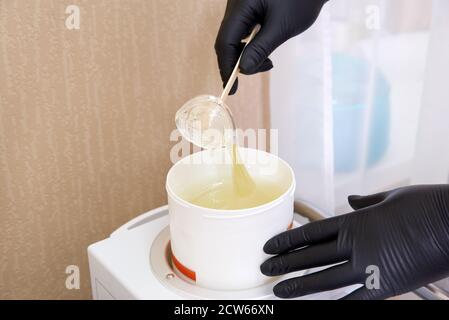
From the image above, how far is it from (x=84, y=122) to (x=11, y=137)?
0.13 m

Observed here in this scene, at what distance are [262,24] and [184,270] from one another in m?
0.45

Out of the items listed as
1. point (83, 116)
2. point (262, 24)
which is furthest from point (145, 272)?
point (262, 24)

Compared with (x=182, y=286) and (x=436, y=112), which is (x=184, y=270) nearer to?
(x=182, y=286)

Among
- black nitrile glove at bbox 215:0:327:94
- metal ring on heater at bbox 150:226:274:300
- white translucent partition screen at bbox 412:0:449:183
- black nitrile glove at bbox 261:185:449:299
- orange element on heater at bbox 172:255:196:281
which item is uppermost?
black nitrile glove at bbox 215:0:327:94

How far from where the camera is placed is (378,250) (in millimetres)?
736

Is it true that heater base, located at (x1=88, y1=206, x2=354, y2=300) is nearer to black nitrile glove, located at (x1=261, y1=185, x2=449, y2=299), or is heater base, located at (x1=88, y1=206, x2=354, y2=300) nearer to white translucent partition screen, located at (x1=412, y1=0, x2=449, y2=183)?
black nitrile glove, located at (x1=261, y1=185, x2=449, y2=299)

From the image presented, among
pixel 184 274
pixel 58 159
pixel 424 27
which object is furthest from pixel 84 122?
pixel 424 27

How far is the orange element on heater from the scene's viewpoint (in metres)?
0.76

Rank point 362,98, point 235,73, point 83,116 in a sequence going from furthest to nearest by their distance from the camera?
1. point 362,98
2. point 83,116
3. point 235,73

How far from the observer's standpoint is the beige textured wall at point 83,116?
88cm

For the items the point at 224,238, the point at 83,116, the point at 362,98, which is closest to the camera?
the point at 224,238

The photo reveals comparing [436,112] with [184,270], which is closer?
[184,270]

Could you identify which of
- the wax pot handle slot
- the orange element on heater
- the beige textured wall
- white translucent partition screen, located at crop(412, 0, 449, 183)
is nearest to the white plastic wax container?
the orange element on heater

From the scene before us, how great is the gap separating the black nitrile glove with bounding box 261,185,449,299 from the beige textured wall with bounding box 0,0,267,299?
1.43 ft
